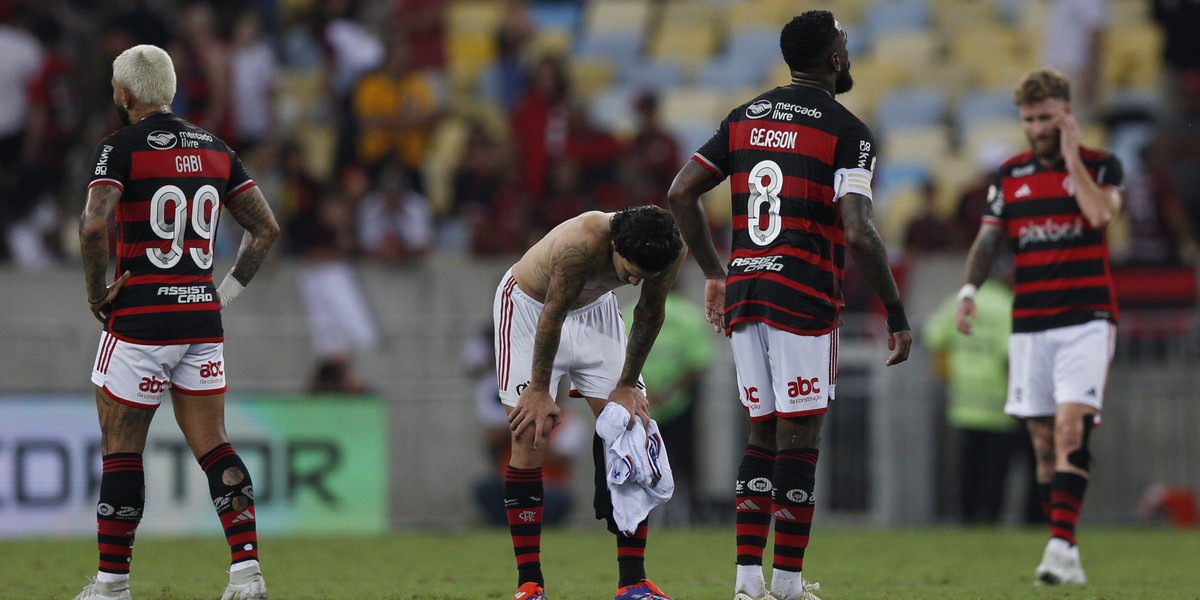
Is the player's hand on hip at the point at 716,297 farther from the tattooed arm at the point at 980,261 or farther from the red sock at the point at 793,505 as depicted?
A: the tattooed arm at the point at 980,261

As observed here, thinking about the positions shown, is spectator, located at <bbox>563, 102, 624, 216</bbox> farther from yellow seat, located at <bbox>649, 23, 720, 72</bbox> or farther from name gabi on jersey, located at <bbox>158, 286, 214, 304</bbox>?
name gabi on jersey, located at <bbox>158, 286, 214, 304</bbox>

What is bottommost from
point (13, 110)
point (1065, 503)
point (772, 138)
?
point (1065, 503)

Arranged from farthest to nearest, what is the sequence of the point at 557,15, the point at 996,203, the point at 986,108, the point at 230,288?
the point at 557,15 < the point at 986,108 < the point at 996,203 < the point at 230,288

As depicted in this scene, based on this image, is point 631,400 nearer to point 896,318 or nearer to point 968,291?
point 896,318

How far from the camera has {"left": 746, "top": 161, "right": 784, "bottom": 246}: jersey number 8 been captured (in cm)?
794

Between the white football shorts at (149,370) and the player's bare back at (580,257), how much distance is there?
63.1 inches

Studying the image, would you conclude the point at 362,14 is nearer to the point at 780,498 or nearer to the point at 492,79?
the point at 492,79

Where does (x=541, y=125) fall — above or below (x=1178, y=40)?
below

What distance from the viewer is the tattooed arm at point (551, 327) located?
7.68 metres

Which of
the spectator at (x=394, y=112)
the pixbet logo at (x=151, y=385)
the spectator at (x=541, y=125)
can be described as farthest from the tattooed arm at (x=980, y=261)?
the spectator at (x=394, y=112)

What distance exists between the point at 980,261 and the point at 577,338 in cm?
340

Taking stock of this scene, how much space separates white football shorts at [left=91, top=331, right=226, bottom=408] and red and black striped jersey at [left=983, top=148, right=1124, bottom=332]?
500cm

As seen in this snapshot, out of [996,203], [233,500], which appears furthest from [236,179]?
[996,203]

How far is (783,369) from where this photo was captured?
792cm
